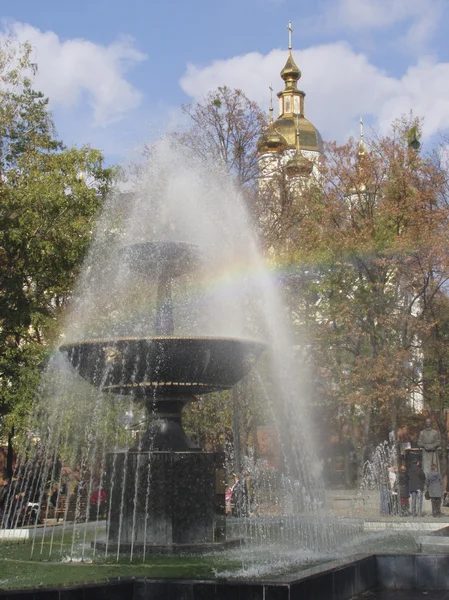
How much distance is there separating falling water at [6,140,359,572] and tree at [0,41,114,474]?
0.50 meters

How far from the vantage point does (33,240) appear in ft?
64.6

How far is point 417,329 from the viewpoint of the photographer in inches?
965

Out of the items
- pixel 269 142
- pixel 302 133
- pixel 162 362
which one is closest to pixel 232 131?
pixel 269 142

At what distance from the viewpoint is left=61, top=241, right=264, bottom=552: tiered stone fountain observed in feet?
30.4

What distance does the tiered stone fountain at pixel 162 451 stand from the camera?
30.4ft

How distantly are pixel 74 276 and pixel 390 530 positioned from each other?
11385 mm

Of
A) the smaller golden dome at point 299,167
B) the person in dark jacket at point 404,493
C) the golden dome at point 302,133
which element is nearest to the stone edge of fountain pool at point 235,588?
the person in dark jacket at point 404,493

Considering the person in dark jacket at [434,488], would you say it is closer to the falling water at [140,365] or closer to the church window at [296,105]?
the falling water at [140,365]

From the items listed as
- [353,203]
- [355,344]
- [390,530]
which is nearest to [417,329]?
[355,344]

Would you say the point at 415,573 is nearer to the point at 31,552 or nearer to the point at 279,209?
the point at 31,552

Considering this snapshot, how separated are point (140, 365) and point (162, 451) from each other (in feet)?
3.38

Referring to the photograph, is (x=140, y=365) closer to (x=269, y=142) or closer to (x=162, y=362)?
(x=162, y=362)

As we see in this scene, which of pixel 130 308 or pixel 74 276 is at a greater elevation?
pixel 74 276

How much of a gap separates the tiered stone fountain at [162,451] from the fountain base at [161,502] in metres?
0.01
